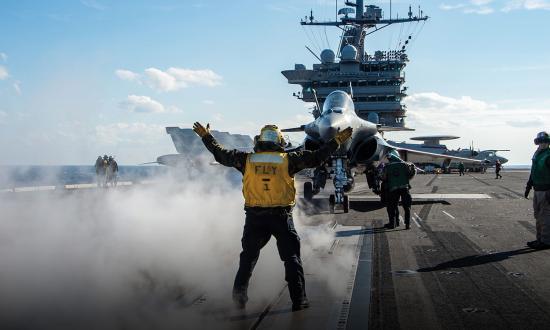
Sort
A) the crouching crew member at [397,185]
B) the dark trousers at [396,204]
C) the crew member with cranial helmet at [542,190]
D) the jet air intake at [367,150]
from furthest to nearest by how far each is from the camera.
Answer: the jet air intake at [367,150]
the crouching crew member at [397,185]
the dark trousers at [396,204]
the crew member with cranial helmet at [542,190]

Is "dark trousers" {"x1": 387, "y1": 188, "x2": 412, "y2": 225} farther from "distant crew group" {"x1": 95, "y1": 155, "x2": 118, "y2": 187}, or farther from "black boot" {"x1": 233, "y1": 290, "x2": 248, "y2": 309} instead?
"distant crew group" {"x1": 95, "y1": 155, "x2": 118, "y2": 187}

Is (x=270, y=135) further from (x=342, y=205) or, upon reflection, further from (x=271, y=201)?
(x=342, y=205)

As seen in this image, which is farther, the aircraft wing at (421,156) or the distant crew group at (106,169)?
the distant crew group at (106,169)

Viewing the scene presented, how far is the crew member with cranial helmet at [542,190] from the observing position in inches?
387

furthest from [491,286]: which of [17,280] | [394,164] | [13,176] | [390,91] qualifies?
[390,91]

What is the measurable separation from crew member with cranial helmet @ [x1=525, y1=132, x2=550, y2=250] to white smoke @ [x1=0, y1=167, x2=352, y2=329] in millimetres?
4040

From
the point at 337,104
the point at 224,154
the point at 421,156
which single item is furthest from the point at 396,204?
the point at 421,156

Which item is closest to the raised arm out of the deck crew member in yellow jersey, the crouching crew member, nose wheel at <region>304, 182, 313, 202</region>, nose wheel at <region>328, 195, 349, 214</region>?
the deck crew member in yellow jersey

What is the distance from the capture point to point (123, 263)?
24.0 feet

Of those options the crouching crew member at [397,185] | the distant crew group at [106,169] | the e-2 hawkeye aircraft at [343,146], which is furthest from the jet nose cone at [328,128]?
the distant crew group at [106,169]

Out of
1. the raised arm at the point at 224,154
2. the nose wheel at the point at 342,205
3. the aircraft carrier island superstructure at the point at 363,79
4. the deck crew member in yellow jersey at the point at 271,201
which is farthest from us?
the aircraft carrier island superstructure at the point at 363,79

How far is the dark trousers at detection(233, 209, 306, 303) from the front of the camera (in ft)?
19.1

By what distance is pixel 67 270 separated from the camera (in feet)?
21.8

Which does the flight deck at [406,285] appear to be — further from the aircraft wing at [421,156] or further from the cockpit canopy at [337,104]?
the aircraft wing at [421,156]
